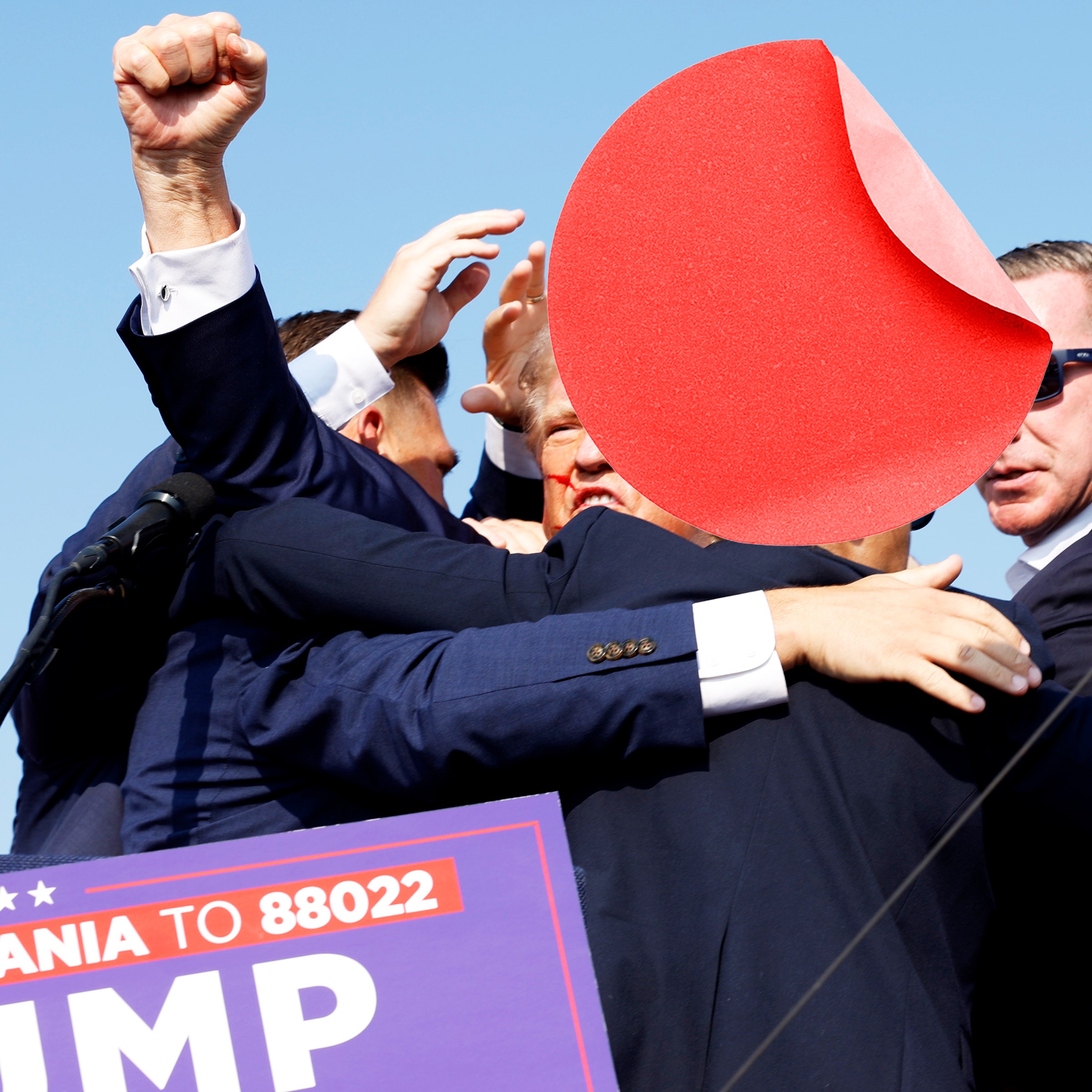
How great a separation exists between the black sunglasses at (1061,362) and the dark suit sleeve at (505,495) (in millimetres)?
1343

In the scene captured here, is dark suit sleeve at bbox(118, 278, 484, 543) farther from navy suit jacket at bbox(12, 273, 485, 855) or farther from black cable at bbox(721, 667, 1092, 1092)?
black cable at bbox(721, 667, 1092, 1092)

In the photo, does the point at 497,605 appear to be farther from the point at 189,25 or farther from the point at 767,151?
the point at 189,25

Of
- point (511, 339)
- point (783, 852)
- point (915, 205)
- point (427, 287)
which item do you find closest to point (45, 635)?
point (783, 852)

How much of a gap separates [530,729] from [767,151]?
0.78m

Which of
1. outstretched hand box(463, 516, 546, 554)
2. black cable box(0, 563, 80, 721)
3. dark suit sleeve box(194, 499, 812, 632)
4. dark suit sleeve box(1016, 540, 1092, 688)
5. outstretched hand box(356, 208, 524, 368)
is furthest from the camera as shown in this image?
outstretched hand box(463, 516, 546, 554)

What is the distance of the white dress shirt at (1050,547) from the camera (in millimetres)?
3396

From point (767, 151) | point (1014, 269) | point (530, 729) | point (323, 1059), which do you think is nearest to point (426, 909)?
point (323, 1059)

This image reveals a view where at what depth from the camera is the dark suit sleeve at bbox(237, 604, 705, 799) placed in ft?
5.61

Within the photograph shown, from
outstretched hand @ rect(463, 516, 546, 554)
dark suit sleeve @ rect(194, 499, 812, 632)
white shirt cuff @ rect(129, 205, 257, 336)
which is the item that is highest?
white shirt cuff @ rect(129, 205, 257, 336)

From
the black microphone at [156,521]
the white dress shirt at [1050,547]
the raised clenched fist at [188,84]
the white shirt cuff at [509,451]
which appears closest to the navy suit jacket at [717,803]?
the black microphone at [156,521]

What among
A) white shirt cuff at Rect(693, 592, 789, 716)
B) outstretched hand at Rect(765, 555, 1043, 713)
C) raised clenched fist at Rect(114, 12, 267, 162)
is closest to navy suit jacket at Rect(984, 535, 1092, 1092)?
outstretched hand at Rect(765, 555, 1043, 713)

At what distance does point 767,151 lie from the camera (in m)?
1.67

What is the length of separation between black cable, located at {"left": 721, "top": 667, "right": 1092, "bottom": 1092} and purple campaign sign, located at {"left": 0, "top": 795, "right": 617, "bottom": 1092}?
0.30 meters

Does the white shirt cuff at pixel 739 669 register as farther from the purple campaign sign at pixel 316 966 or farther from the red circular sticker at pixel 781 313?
the purple campaign sign at pixel 316 966
